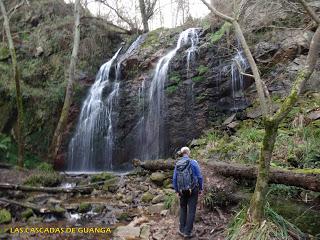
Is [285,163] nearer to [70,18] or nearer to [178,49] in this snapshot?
[178,49]

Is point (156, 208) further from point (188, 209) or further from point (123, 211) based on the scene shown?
point (188, 209)

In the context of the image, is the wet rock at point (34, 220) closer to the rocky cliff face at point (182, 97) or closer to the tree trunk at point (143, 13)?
the rocky cliff face at point (182, 97)

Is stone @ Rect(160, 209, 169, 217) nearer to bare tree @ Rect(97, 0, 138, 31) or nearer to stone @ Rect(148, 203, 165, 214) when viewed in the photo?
stone @ Rect(148, 203, 165, 214)

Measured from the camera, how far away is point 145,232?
6176mm

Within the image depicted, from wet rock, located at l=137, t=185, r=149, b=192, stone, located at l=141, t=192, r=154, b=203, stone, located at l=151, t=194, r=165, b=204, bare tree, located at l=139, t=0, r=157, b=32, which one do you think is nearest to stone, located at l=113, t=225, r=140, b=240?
stone, located at l=151, t=194, r=165, b=204

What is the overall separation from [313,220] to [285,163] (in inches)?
89.6

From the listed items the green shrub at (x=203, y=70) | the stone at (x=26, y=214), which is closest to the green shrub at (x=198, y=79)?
the green shrub at (x=203, y=70)

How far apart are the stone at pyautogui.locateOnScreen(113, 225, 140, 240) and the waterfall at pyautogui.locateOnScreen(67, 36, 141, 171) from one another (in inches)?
296

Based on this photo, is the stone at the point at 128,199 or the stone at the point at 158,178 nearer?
the stone at the point at 128,199

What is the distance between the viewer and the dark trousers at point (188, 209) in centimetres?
570

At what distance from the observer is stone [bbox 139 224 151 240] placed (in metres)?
6.00

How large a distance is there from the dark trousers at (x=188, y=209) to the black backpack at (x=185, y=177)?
0.37 feet

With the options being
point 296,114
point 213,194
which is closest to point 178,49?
point 296,114

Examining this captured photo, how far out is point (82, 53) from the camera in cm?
1725
